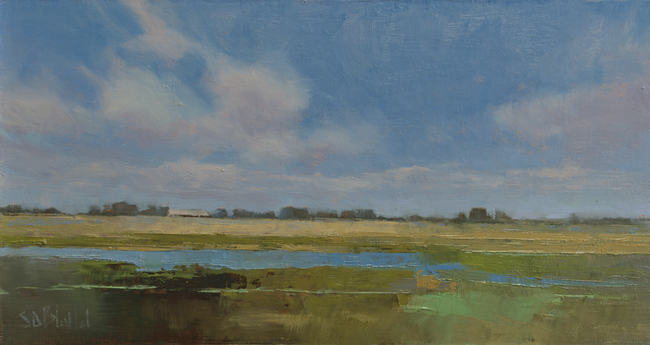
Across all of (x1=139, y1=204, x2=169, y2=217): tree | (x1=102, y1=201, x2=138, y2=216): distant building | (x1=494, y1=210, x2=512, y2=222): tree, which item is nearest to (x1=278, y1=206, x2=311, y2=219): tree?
(x1=139, y1=204, x2=169, y2=217): tree

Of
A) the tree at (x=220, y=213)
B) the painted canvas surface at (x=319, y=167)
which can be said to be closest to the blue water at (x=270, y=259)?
the painted canvas surface at (x=319, y=167)

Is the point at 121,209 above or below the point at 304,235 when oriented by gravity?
above

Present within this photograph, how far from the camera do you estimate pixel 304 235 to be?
4312mm

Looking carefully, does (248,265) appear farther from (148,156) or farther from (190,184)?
(148,156)

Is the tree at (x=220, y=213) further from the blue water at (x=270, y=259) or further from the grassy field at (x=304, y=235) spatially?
the blue water at (x=270, y=259)

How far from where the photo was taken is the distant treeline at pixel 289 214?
4316 mm

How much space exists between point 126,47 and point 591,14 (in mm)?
3987
